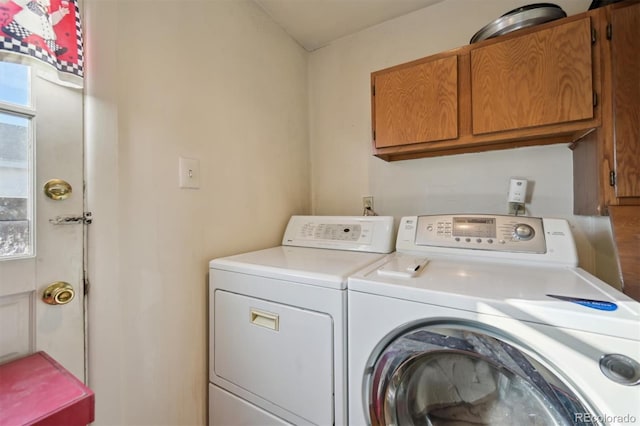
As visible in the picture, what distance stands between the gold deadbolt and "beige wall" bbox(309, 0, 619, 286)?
1.42 m

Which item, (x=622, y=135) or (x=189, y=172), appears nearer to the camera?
(x=622, y=135)

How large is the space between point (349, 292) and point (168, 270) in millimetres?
771

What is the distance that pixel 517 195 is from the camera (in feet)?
4.35

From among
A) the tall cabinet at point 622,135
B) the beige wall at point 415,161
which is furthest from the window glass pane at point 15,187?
the tall cabinet at point 622,135

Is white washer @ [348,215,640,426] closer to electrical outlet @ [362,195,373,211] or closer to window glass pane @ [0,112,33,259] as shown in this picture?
electrical outlet @ [362,195,373,211]

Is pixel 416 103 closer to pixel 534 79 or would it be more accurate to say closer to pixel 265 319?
pixel 534 79

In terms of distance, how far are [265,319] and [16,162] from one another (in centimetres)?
91

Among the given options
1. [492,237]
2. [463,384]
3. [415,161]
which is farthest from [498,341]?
[415,161]

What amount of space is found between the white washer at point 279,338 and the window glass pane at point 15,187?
0.59 metres

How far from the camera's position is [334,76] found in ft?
6.39

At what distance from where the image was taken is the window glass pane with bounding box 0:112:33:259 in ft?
2.40

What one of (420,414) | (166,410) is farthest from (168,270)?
(420,414)

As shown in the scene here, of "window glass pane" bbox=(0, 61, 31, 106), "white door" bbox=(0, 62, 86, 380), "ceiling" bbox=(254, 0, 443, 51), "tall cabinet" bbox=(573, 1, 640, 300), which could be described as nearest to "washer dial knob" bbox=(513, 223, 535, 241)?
"tall cabinet" bbox=(573, 1, 640, 300)

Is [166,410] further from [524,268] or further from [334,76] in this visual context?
[334,76]
